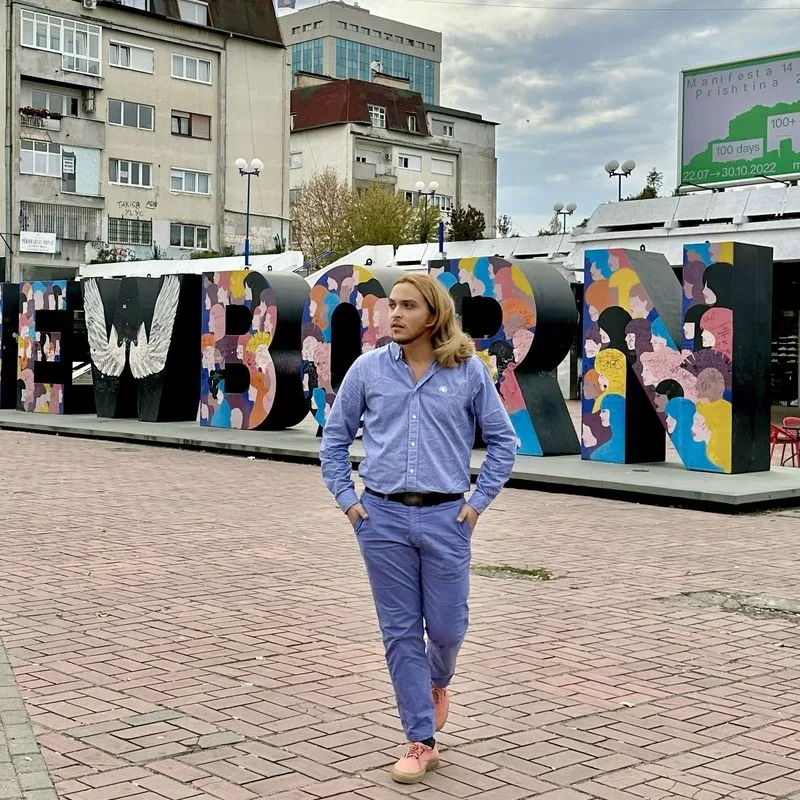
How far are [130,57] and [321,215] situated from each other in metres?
12.8

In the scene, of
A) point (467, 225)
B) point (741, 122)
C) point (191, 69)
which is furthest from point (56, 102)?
point (741, 122)

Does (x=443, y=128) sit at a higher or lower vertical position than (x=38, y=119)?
higher

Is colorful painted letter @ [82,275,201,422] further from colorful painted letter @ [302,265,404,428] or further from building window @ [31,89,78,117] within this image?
building window @ [31,89,78,117]

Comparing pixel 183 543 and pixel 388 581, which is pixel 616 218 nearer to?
pixel 183 543

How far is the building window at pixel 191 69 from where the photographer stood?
5938 cm

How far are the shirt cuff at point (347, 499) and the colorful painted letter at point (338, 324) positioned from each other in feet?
44.6

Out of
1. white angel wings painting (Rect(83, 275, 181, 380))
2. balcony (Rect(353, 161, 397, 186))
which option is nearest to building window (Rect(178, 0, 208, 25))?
balcony (Rect(353, 161, 397, 186))

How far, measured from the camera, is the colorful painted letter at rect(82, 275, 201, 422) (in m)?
22.0

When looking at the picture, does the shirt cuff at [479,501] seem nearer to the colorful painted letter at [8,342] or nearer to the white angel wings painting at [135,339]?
the white angel wings painting at [135,339]

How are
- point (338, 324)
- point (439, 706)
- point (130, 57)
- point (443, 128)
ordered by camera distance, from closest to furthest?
point (439, 706) < point (338, 324) < point (130, 57) < point (443, 128)

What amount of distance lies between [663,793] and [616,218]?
102 ft

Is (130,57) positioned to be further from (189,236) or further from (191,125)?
(189,236)

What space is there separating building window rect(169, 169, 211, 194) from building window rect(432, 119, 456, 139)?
112 feet

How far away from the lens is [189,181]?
197ft
